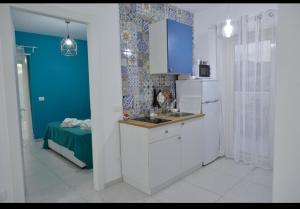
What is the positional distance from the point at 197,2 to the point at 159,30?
3.30ft

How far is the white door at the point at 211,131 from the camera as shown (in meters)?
3.36

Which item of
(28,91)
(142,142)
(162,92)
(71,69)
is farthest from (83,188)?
(71,69)

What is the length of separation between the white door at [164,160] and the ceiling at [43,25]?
2.94 metres

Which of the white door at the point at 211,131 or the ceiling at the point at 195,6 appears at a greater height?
the ceiling at the point at 195,6

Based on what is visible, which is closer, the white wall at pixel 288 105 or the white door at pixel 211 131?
the white wall at pixel 288 105

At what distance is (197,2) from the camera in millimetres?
3414

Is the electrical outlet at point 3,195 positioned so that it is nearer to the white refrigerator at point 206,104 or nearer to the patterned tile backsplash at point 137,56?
the patterned tile backsplash at point 137,56

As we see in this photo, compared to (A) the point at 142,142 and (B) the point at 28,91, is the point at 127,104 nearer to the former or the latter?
(A) the point at 142,142

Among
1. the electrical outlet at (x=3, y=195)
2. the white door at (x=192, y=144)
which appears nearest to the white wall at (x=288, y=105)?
the white door at (x=192, y=144)

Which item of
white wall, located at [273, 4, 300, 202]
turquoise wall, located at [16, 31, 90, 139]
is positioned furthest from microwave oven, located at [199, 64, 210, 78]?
turquoise wall, located at [16, 31, 90, 139]

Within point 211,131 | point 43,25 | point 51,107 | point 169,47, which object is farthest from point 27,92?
point 211,131

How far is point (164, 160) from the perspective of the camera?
2594 mm

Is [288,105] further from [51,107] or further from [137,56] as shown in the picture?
[51,107]

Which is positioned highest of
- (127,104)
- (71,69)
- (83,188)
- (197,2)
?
(197,2)
